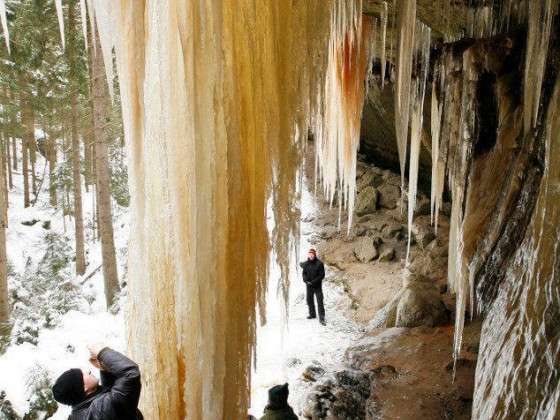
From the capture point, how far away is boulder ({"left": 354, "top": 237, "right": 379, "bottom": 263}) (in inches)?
402

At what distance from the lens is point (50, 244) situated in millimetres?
12578

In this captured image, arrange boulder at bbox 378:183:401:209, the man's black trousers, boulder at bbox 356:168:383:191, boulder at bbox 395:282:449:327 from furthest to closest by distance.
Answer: boulder at bbox 356:168:383:191 < boulder at bbox 378:183:401:209 < the man's black trousers < boulder at bbox 395:282:449:327

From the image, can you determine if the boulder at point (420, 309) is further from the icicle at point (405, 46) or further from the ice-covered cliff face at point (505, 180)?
the icicle at point (405, 46)

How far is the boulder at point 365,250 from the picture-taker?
1021 centimetres

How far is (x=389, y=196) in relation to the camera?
448 inches

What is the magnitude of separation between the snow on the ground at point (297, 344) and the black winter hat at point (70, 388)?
2606 millimetres

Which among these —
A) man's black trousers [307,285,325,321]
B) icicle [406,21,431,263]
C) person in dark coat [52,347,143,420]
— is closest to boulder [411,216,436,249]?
man's black trousers [307,285,325,321]

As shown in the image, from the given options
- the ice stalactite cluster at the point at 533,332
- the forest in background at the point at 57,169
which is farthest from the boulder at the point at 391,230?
the ice stalactite cluster at the point at 533,332

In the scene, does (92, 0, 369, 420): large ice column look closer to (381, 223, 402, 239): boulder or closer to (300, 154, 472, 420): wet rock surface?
(300, 154, 472, 420): wet rock surface

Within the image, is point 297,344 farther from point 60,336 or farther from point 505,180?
point 505,180

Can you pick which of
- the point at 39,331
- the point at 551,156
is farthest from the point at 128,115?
the point at 39,331

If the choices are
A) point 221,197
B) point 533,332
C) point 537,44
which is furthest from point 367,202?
point 221,197

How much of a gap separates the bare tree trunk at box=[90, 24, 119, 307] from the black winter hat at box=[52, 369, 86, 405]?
19.4 ft

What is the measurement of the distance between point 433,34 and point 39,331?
23.1ft
